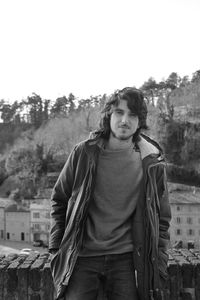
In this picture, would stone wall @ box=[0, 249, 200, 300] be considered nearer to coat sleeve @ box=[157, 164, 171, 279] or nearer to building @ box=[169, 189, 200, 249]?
coat sleeve @ box=[157, 164, 171, 279]

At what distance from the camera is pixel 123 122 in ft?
10.0

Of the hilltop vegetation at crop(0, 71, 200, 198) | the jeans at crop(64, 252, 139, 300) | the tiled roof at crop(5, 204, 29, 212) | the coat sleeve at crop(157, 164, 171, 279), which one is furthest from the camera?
the hilltop vegetation at crop(0, 71, 200, 198)

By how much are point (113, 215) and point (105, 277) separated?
1.25ft

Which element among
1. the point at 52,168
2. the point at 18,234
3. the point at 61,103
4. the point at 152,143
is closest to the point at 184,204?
the point at 18,234

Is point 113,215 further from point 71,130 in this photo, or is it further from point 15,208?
point 71,130

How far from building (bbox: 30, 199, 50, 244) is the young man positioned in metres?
33.7

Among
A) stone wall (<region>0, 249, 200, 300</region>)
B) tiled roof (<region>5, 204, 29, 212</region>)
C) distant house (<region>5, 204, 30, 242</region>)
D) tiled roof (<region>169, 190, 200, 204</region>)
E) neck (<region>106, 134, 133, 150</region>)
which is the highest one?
neck (<region>106, 134, 133, 150</region>)

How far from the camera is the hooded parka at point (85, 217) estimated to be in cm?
288

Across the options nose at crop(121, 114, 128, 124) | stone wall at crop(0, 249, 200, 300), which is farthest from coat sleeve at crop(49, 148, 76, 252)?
stone wall at crop(0, 249, 200, 300)

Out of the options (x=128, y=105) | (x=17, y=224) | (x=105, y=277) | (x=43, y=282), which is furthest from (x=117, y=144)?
(x=17, y=224)

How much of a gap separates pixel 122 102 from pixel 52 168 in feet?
143

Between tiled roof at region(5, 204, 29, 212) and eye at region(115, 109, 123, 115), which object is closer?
eye at region(115, 109, 123, 115)

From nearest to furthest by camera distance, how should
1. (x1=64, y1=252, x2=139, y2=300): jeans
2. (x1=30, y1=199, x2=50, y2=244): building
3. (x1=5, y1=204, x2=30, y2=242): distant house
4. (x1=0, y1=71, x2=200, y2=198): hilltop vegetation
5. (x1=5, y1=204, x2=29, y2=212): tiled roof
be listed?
(x1=64, y1=252, x2=139, y2=300): jeans < (x1=30, y1=199, x2=50, y2=244): building < (x1=5, y1=204, x2=30, y2=242): distant house < (x1=5, y1=204, x2=29, y2=212): tiled roof < (x1=0, y1=71, x2=200, y2=198): hilltop vegetation

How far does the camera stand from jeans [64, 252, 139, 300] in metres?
2.85
